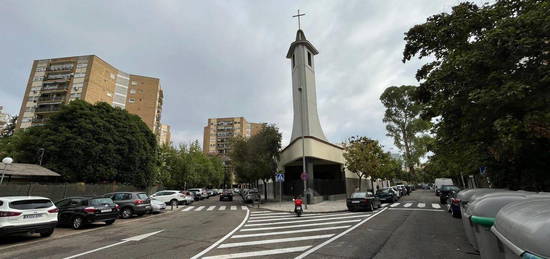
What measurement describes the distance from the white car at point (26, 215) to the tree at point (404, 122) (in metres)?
44.3

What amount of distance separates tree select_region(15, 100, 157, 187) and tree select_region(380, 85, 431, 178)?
3886cm

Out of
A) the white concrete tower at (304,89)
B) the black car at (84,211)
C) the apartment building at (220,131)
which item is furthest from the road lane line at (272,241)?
the apartment building at (220,131)

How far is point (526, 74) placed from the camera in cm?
761

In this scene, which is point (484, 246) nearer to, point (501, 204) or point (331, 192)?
point (501, 204)

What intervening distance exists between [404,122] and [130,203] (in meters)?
41.8

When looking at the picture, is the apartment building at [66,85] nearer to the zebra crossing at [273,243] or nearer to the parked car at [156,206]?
the parked car at [156,206]

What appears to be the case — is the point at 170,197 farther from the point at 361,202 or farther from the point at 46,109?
the point at 46,109

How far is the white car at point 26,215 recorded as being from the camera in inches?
334

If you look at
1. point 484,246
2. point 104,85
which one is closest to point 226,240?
point 484,246

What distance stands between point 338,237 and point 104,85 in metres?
66.1

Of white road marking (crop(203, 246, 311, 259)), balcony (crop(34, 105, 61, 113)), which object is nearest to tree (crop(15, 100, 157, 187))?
white road marking (crop(203, 246, 311, 259))

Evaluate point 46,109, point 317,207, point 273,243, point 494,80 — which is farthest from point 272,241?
point 46,109

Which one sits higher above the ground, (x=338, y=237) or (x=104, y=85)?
(x=104, y=85)

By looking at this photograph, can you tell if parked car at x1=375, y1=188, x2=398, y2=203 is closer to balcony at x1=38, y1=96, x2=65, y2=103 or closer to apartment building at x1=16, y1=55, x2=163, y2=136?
apartment building at x1=16, y1=55, x2=163, y2=136
